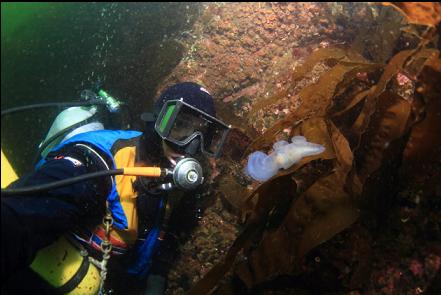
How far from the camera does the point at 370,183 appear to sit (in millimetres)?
2025

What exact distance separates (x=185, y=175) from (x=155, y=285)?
142cm

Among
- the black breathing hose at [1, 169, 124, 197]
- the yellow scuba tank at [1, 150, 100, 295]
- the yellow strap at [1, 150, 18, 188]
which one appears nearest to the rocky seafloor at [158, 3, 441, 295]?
the yellow scuba tank at [1, 150, 100, 295]

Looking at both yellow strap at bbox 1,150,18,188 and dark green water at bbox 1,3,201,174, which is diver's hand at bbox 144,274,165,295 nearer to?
yellow strap at bbox 1,150,18,188

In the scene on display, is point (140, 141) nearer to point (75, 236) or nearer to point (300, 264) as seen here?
point (75, 236)

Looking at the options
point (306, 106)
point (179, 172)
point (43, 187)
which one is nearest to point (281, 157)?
point (306, 106)

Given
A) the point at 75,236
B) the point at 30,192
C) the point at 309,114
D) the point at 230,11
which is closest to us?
the point at 30,192

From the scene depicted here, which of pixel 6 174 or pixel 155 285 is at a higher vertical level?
pixel 6 174

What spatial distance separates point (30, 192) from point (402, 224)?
7.14ft

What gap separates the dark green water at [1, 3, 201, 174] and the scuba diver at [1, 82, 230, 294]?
1977mm

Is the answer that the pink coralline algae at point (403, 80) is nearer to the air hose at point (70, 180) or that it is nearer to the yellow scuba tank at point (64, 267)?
the air hose at point (70, 180)

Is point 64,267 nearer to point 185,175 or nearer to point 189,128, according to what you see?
point 185,175

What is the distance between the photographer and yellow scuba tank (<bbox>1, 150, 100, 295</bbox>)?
7.28ft

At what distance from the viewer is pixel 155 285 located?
10.1 feet

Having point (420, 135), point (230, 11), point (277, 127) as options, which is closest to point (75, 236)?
point (277, 127)
